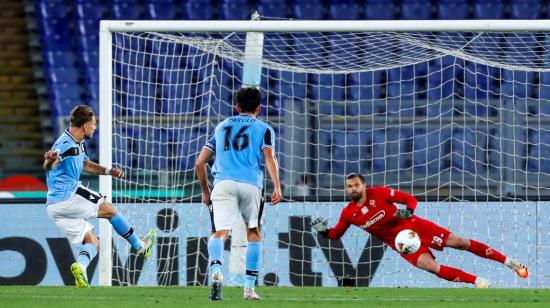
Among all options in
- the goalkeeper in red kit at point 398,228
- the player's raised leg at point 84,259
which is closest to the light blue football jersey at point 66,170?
the player's raised leg at point 84,259

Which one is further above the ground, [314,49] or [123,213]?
[314,49]

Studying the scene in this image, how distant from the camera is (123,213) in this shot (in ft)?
38.9

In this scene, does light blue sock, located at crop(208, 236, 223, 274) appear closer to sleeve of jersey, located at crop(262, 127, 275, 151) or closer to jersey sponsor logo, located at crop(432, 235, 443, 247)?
sleeve of jersey, located at crop(262, 127, 275, 151)

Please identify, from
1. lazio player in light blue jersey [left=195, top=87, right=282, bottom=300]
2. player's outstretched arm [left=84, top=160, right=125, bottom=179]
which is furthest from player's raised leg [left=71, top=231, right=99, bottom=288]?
lazio player in light blue jersey [left=195, top=87, right=282, bottom=300]

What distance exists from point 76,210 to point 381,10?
26.2 feet

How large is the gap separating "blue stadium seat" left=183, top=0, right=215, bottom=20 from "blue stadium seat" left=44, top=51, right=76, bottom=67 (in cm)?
166

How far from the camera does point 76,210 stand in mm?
10000

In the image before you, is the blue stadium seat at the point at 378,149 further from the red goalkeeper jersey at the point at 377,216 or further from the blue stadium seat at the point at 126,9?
the blue stadium seat at the point at 126,9

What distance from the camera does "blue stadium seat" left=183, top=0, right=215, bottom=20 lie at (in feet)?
56.7

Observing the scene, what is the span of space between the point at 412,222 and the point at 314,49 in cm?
362

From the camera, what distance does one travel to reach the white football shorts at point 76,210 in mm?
9961

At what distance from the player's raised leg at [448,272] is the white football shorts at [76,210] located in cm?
288

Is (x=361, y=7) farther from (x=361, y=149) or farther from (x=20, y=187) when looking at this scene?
(x=20, y=187)

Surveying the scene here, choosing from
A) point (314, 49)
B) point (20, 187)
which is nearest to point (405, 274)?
point (314, 49)
